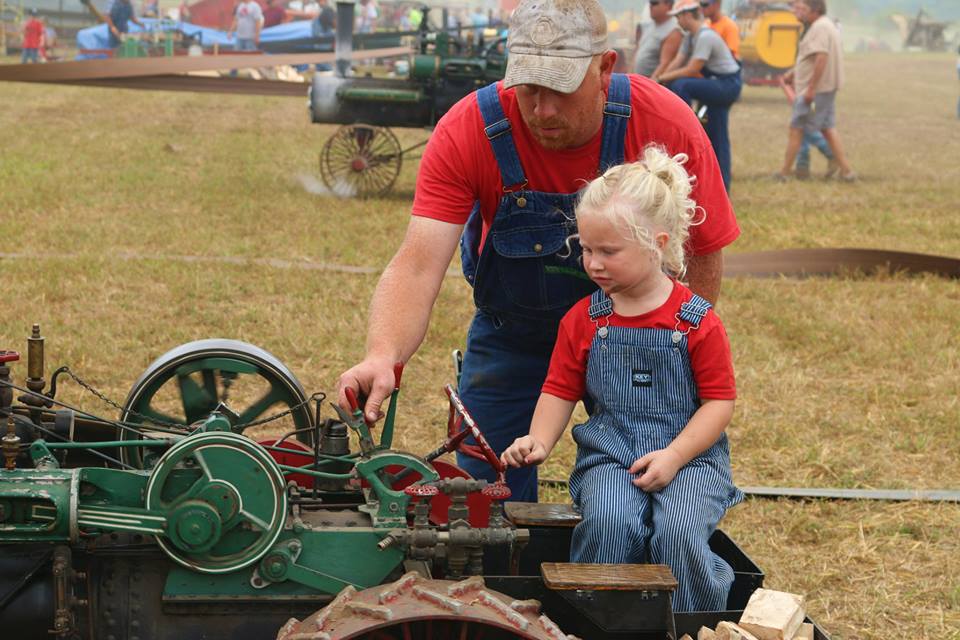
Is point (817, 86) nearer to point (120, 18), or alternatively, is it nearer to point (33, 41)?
point (33, 41)

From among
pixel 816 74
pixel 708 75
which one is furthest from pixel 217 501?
pixel 816 74

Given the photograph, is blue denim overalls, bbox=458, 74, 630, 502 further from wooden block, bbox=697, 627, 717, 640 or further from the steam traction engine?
wooden block, bbox=697, 627, 717, 640

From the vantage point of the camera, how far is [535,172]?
10.6ft

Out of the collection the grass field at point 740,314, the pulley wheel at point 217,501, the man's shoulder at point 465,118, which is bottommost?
the grass field at point 740,314

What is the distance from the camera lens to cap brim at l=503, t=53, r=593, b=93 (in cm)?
291

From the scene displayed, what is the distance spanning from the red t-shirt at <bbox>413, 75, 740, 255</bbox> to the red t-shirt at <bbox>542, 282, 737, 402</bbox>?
0.34m

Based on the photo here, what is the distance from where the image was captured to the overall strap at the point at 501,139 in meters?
3.17

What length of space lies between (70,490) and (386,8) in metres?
34.8

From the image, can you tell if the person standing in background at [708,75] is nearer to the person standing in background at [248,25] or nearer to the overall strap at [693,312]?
the overall strap at [693,312]

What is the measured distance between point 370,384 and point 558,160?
812 mm

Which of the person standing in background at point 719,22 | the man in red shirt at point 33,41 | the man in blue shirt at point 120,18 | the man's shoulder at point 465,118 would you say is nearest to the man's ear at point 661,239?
the man's shoulder at point 465,118

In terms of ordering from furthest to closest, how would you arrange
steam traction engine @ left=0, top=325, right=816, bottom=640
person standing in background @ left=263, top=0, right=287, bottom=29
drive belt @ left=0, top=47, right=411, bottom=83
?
person standing in background @ left=263, top=0, right=287, bottom=29 → drive belt @ left=0, top=47, right=411, bottom=83 → steam traction engine @ left=0, top=325, right=816, bottom=640

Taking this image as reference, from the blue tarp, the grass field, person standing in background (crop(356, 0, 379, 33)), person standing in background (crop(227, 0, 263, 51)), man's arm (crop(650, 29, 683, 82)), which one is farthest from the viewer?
person standing in background (crop(356, 0, 379, 33))

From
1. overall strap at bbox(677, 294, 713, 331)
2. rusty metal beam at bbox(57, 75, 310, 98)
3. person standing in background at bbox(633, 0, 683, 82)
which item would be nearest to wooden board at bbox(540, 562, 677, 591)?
overall strap at bbox(677, 294, 713, 331)
